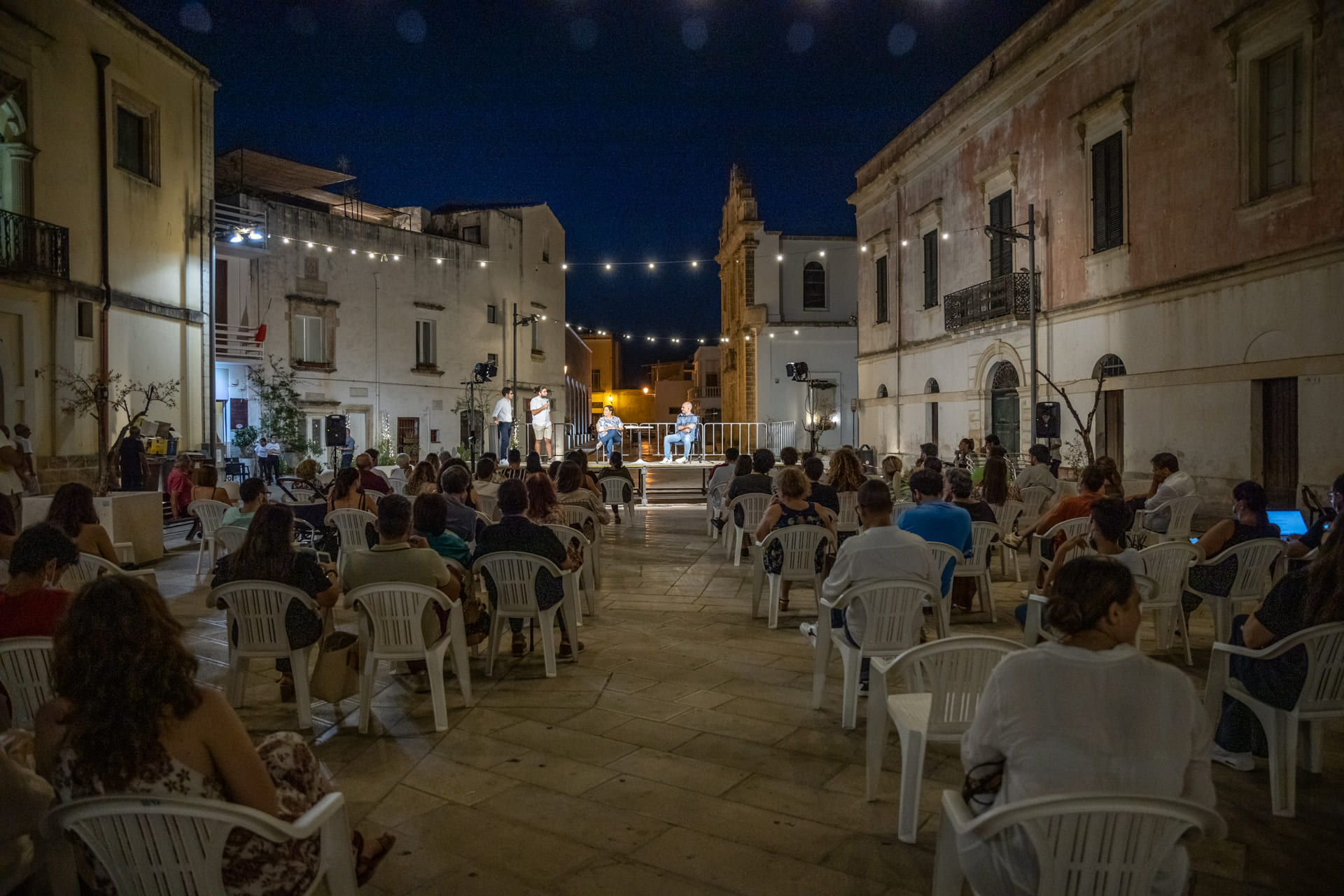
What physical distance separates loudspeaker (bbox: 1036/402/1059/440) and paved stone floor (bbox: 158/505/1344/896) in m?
9.17

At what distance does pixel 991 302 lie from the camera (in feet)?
54.4

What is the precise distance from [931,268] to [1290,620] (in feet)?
58.3

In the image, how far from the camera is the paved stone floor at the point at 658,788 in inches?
110

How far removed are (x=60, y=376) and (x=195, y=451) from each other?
3.15 metres

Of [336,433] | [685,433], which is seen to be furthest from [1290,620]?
[336,433]

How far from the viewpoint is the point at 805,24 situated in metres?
16.3

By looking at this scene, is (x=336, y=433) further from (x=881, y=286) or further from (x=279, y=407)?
(x=881, y=286)

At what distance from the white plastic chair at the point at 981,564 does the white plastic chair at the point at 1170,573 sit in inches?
49.3

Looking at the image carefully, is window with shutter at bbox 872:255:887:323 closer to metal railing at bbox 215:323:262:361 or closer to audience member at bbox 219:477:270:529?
metal railing at bbox 215:323:262:361

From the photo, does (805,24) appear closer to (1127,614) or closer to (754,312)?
(754,312)

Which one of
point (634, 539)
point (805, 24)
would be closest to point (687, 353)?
point (805, 24)

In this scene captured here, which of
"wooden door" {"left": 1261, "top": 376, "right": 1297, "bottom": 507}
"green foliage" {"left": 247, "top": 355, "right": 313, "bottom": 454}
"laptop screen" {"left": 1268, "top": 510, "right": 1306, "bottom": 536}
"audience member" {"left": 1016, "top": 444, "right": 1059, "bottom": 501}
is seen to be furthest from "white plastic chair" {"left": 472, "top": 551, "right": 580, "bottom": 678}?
"green foliage" {"left": 247, "top": 355, "right": 313, "bottom": 454}

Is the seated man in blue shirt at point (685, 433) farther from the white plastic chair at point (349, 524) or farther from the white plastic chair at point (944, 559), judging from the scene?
the white plastic chair at point (944, 559)

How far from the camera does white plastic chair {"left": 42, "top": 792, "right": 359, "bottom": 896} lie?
1.81 meters
